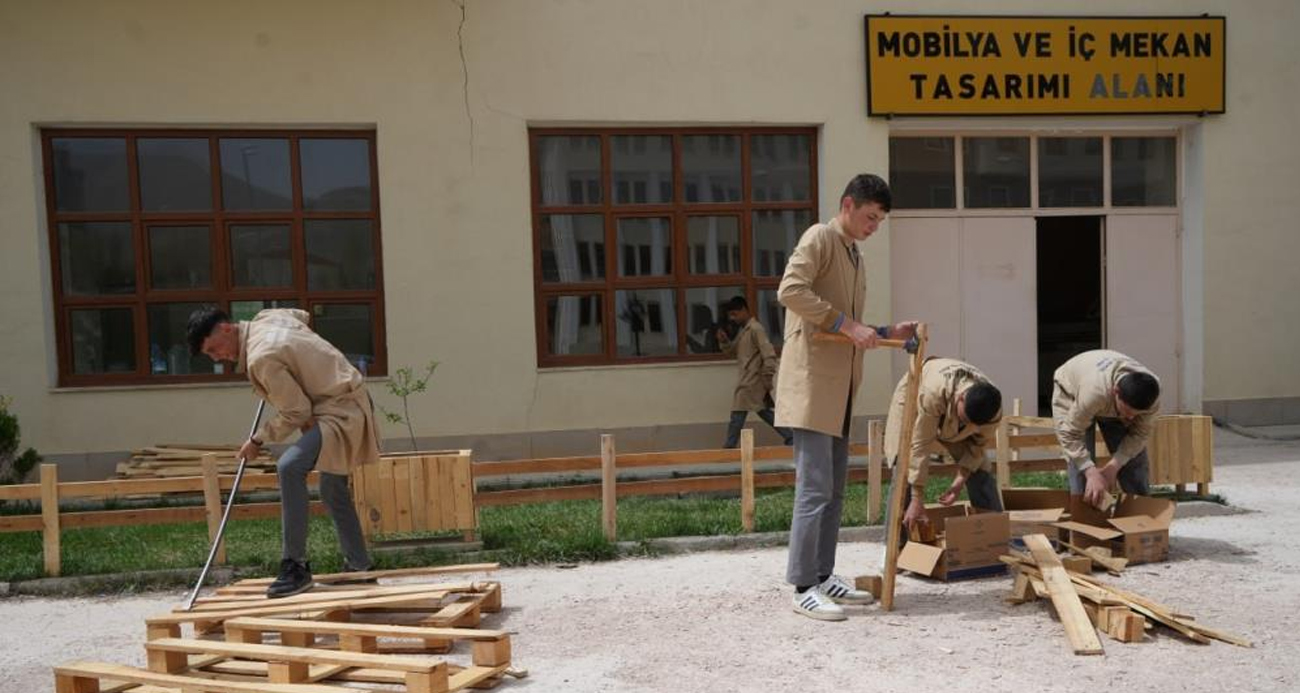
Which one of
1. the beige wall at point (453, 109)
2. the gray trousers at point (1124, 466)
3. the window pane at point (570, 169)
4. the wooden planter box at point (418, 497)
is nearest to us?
the gray trousers at point (1124, 466)

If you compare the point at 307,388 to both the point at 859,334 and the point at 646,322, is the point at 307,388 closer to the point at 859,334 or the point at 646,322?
the point at 859,334

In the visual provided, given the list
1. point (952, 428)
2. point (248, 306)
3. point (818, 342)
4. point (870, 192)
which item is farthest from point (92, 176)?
point (952, 428)

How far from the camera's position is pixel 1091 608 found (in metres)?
5.17

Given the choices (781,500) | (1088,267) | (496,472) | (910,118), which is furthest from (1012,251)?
(496,472)

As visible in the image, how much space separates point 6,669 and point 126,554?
235 cm

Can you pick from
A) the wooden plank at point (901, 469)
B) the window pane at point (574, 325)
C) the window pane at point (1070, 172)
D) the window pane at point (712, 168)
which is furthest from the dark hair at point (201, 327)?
the window pane at point (1070, 172)

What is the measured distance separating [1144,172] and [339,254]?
9619 mm

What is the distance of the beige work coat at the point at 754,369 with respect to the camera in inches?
433

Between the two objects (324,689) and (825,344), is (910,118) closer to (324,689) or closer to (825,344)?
(825,344)

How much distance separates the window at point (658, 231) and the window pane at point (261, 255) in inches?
105

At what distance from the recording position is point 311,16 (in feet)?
35.2

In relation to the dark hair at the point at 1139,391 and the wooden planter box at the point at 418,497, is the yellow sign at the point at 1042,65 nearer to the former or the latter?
the dark hair at the point at 1139,391

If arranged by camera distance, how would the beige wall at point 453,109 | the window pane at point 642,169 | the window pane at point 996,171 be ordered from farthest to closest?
the window pane at point 996,171
the window pane at point 642,169
the beige wall at point 453,109

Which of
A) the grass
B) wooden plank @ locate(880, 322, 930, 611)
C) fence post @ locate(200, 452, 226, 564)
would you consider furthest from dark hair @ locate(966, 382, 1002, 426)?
fence post @ locate(200, 452, 226, 564)
